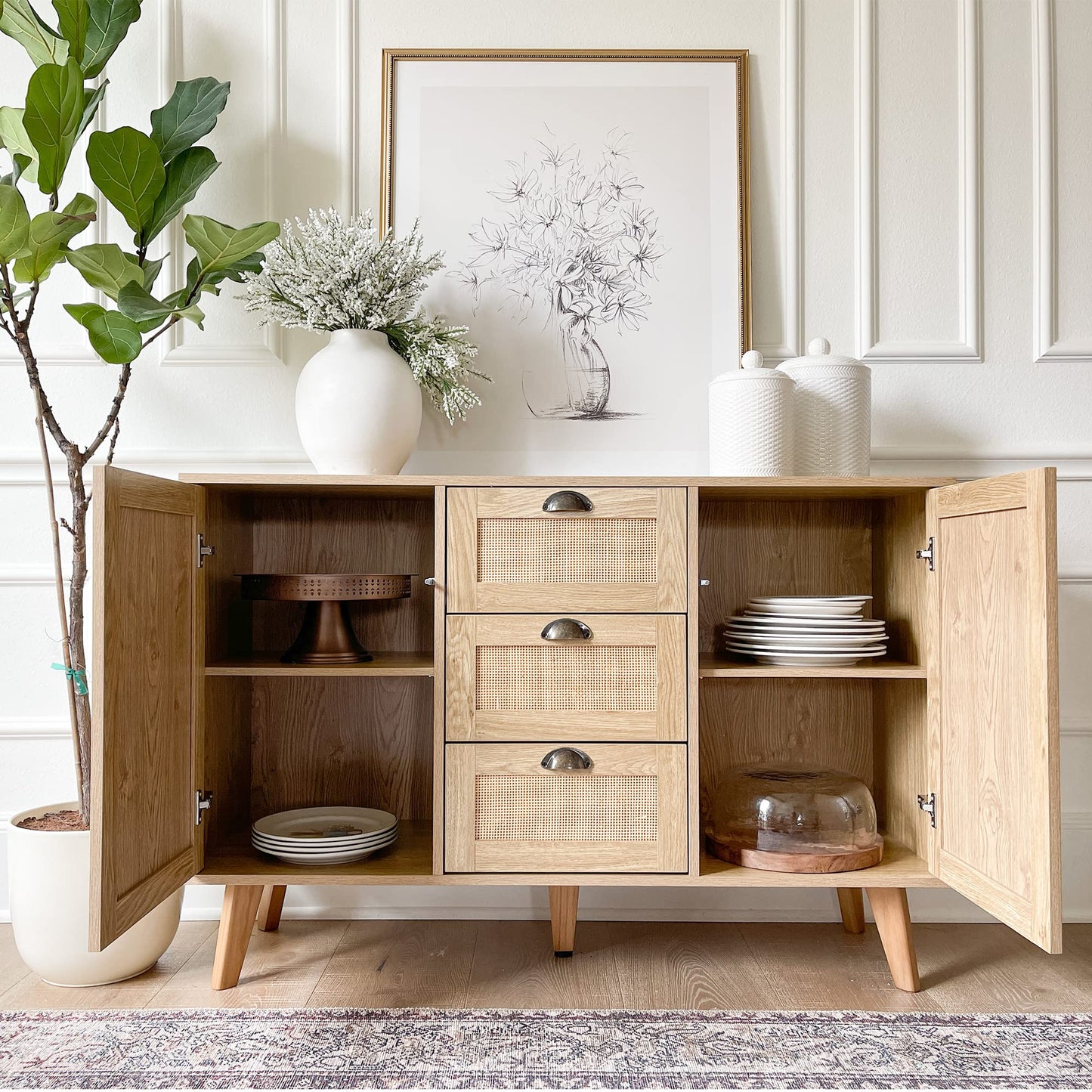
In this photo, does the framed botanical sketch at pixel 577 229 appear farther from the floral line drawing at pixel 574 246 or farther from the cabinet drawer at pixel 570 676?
the cabinet drawer at pixel 570 676

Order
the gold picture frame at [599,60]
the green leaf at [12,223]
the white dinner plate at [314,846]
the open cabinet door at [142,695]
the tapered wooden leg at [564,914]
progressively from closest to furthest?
the open cabinet door at [142,695], the green leaf at [12,223], the white dinner plate at [314,846], the tapered wooden leg at [564,914], the gold picture frame at [599,60]

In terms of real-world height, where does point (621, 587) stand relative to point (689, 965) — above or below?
above

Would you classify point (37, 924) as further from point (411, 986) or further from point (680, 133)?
point (680, 133)

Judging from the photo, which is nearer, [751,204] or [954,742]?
[954,742]

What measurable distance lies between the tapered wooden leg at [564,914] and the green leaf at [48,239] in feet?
4.83

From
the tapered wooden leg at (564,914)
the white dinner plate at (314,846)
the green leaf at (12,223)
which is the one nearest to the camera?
the green leaf at (12,223)

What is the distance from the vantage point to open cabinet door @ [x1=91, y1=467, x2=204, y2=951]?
1.23m

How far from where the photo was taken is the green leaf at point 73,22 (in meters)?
1.58

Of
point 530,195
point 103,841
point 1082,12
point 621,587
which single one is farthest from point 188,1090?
point 1082,12

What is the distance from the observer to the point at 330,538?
195 centimetres

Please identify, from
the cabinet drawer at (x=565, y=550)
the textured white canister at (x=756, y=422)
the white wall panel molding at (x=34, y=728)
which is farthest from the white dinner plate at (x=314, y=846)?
the textured white canister at (x=756, y=422)

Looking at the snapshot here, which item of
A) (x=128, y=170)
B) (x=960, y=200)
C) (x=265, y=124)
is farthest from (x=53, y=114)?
(x=960, y=200)

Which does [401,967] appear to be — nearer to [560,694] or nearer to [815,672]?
[560,694]

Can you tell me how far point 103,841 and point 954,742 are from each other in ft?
4.33
